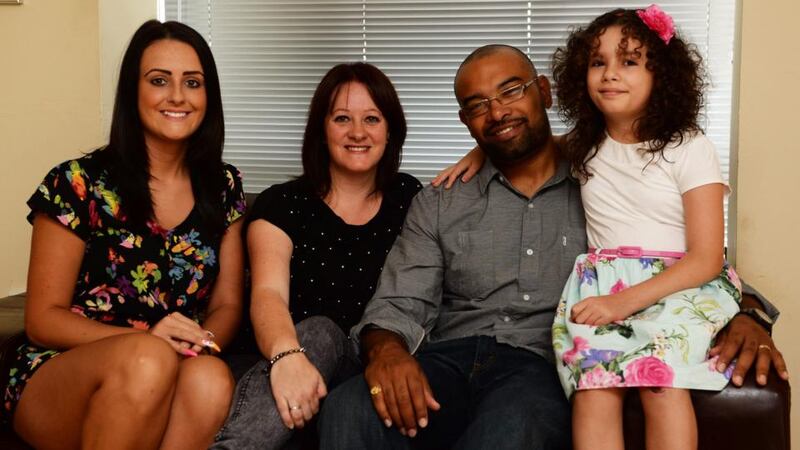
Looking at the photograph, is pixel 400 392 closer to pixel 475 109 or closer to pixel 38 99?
pixel 475 109

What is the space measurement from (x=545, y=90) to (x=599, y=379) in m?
0.88

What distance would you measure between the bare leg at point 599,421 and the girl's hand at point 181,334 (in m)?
0.87

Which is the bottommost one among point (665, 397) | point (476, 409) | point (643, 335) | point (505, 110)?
point (476, 409)

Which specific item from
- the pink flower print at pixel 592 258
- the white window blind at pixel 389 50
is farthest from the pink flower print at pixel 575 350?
the white window blind at pixel 389 50

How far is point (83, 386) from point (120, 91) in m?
0.76

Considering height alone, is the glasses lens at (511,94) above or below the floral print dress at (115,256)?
above

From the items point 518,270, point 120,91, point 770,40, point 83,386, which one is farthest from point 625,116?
point 83,386

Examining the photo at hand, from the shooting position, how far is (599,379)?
1.78 m

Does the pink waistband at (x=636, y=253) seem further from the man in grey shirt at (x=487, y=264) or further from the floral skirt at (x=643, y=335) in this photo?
the man in grey shirt at (x=487, y=264)

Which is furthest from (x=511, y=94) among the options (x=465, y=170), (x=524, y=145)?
(x=465, y=170)

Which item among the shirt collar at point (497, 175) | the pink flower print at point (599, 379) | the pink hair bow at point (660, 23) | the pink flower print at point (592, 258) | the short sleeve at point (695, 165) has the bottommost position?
the pink flower print at point (599, 379)

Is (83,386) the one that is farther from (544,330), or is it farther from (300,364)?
(544,330)

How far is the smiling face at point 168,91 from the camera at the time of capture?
6.91 ft

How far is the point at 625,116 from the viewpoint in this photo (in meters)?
2.05
